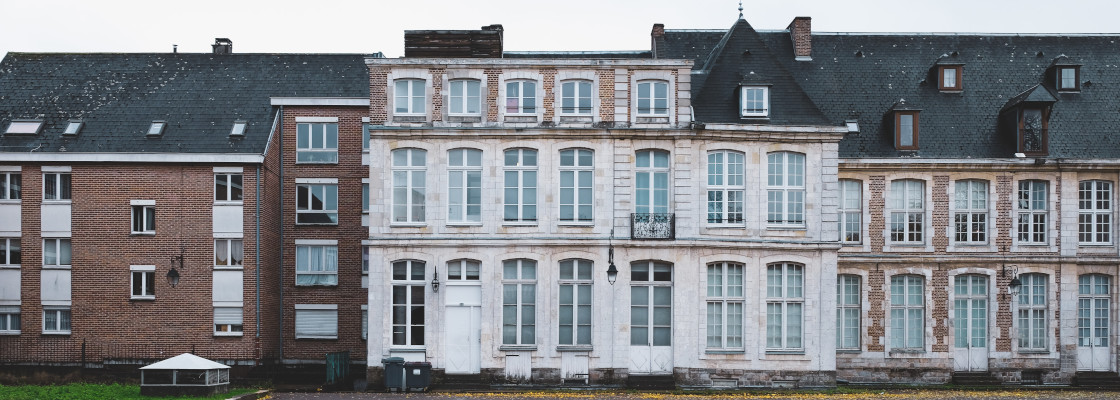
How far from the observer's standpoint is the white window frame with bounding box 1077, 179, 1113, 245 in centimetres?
3198

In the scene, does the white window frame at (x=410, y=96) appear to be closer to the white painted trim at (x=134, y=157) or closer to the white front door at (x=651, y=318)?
the white painted trim at (x=134, y=157)

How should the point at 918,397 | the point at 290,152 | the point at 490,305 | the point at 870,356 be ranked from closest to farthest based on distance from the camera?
the point at 918,397
the point at 490,305
the point at 870,356
the point at 290,152

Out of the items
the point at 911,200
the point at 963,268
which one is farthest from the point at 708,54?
the point at 963,268

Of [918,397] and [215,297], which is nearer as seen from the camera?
[918,397]

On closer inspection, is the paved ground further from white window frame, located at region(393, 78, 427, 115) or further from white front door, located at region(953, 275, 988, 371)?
white window frame, located at region(393, 78, 427, 115)

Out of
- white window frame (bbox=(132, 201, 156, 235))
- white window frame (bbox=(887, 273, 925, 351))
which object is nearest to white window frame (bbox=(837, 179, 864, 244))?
white window frame (bbox=(887, 273, 925, 351))

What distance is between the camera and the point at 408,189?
2862cm

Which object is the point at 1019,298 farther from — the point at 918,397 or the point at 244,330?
the point at 244,330

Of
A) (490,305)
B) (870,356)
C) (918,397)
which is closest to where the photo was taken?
(918,397)

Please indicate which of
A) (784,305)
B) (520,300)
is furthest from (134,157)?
→ (784,305)

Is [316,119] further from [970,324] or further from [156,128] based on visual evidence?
[970,324]

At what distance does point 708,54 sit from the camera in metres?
34.7

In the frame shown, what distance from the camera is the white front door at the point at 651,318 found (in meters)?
28.5

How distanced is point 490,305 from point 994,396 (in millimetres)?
12264
